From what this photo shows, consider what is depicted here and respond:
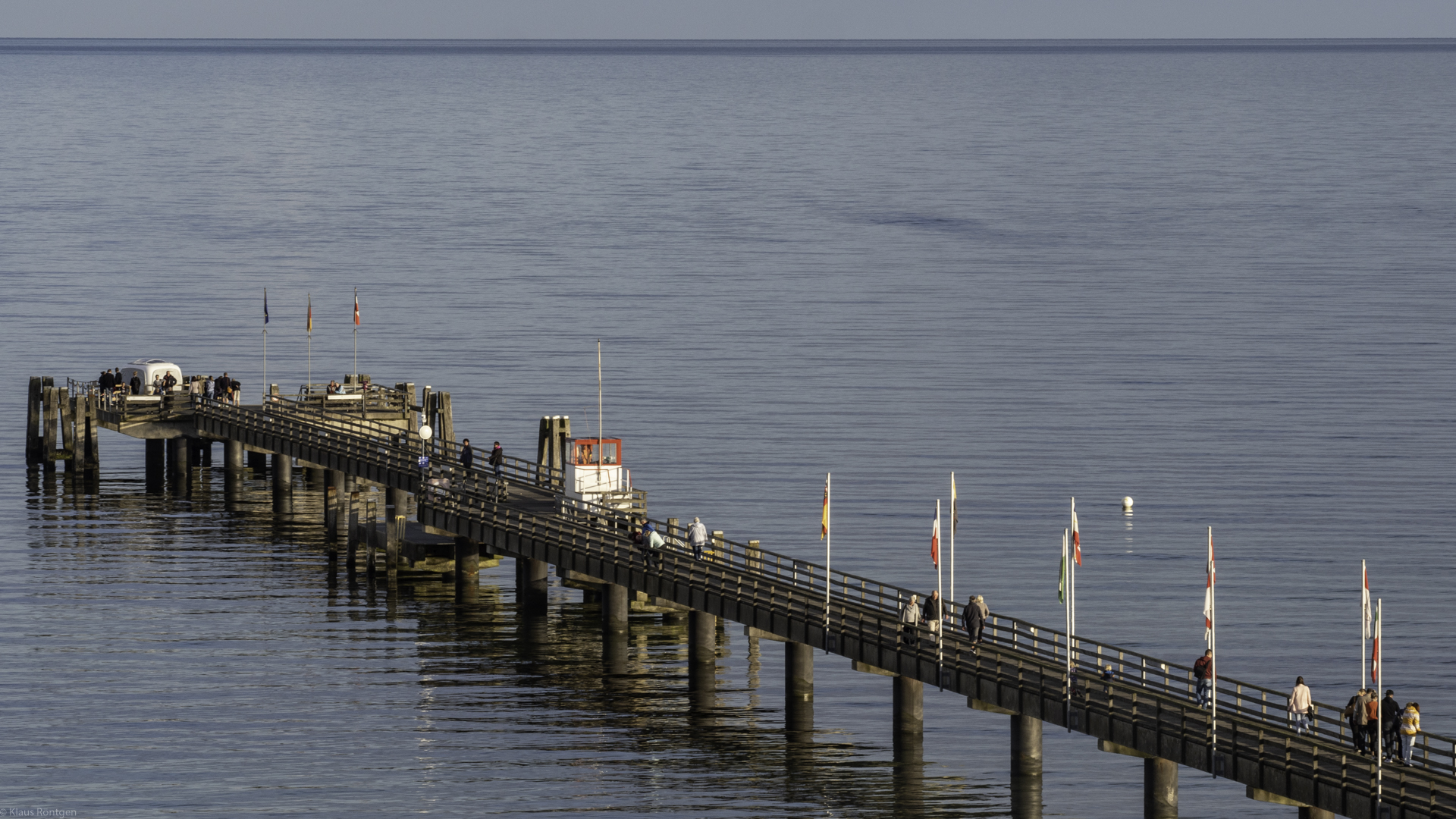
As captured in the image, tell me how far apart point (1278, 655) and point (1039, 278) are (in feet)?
296

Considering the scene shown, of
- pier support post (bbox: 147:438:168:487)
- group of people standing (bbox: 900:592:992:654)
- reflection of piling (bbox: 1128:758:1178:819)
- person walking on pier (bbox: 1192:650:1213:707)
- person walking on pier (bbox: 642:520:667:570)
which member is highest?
pier support post (bbox: 147:438:168:487)

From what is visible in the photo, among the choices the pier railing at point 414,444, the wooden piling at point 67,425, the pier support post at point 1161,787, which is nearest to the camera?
the pier support post at point 1161,787

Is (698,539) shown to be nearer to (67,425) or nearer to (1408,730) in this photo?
(1408,730)

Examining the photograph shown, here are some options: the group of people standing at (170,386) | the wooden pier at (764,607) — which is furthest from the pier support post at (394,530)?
the group of people standing at (170,386)

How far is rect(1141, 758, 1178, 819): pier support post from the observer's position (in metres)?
42.6

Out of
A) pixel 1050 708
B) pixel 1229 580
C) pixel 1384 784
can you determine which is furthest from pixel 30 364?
pixel 1384 784

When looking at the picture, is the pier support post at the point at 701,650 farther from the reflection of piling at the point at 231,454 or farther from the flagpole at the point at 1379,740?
the reflection of piling at the point at 231,454

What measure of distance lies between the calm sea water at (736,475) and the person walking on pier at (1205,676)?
200 inches

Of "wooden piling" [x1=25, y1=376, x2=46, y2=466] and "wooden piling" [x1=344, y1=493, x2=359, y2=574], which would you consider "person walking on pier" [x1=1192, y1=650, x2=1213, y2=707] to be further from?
"wooden piling" [x1=25, y1=376, x2=46, y2=466]

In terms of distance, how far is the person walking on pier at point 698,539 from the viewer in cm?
5362

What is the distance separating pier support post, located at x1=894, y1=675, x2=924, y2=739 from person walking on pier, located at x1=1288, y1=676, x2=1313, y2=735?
10389mm

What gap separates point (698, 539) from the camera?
53.7 meters

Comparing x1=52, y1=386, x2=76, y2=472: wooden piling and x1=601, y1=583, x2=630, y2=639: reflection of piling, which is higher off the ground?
x1=52, y1=386, x2=76, y2=472: wooden piling

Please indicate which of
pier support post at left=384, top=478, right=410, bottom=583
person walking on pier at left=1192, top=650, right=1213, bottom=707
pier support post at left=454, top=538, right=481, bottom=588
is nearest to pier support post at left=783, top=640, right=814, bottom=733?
person walking on pier at left=1192, top=650, right=1213, bottom=707
